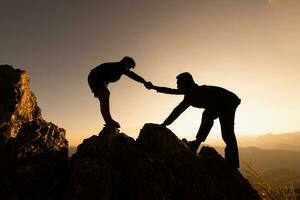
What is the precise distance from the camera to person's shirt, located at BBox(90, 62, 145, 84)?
10.2 meters

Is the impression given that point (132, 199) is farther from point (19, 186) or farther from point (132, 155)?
point (19, 186)

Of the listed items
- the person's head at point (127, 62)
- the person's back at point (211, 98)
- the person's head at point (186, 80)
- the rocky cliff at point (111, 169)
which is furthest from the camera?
the person's head at point (127, 62)

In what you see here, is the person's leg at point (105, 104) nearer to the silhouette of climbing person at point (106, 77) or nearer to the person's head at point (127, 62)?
the silhouette of climbing person at point (106, 77)

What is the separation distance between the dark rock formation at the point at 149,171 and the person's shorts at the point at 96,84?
1.82 meters

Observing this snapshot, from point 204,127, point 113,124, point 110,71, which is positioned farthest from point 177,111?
point 110,71

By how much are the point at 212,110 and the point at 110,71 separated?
3.92 metres

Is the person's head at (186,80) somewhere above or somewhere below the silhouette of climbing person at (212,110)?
above

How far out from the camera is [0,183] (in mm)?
6441

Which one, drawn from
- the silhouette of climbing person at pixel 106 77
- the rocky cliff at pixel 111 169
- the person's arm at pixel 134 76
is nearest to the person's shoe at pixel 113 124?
the silhouette of climbing person at pixel 106 77

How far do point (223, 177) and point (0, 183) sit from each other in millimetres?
5888

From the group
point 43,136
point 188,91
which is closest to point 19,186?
point 43,136

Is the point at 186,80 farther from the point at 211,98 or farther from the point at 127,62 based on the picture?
the point at 127,62

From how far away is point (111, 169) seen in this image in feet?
23.7

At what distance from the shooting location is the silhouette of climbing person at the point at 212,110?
9.79 metres
